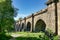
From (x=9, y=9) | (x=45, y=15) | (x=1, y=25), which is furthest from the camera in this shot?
(x=45, y=15)

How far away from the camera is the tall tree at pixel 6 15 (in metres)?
14.7

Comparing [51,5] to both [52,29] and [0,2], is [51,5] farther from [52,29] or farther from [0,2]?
[0,2]

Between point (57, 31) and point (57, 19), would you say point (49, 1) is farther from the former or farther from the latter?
point (57, 31)

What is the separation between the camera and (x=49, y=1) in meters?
18.8

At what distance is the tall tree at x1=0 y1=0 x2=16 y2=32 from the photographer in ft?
48.2

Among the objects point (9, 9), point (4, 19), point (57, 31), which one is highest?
point (9, 9)

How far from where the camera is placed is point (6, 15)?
50.4 feet

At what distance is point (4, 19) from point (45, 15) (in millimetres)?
7121

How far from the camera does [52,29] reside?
54.8 ft

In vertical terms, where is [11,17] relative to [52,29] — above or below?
above

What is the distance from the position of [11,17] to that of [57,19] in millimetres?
5238

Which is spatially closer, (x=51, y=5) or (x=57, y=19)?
(x=57, y=19)

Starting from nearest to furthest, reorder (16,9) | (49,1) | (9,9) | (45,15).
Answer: (9,9)
(16,9)
(49,1)
(45,15)

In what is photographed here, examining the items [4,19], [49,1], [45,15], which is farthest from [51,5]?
[4,19]
